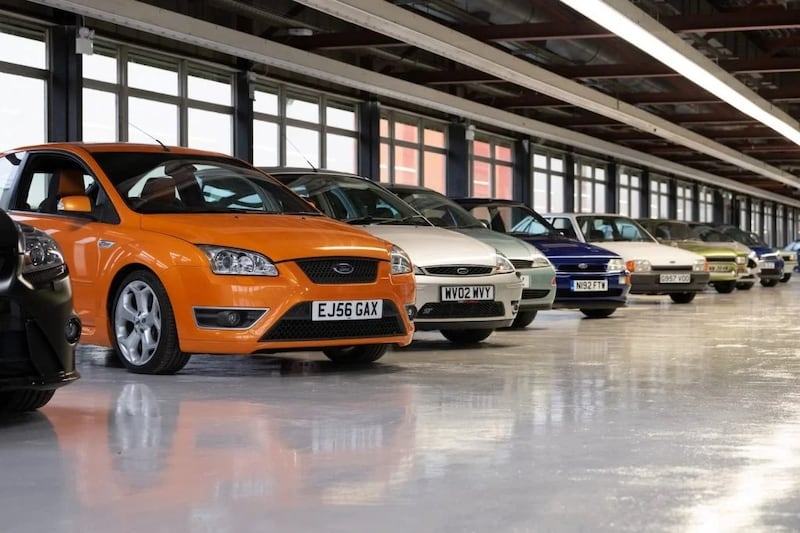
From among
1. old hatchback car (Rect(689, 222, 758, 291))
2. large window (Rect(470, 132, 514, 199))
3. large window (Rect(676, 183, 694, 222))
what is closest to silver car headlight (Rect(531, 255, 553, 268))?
old hatchback car (Rect(689, 222, 758, 291))

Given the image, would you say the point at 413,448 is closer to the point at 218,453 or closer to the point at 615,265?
the point at 218,453

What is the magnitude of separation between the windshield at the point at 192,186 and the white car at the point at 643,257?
25.4ft

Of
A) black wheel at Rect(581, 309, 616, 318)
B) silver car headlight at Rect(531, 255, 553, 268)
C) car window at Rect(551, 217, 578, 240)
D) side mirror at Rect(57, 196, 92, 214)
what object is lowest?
black wheel at Rect(581, 309, 616, 318)

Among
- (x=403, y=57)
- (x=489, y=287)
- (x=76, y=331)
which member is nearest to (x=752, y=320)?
(x=489, y=287)

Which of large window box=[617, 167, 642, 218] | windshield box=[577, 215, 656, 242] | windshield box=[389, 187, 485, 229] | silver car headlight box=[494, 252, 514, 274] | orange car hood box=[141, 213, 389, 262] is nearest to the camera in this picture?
orange car hood box=[141, 213, 389, 262]

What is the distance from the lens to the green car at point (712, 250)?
64.0 ft

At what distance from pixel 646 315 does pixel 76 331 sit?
9.39m

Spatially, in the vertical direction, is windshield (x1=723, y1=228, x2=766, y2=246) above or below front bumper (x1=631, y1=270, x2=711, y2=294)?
above

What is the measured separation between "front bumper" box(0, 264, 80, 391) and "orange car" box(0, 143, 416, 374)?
1571mm

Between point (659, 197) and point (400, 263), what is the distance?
1532 inches

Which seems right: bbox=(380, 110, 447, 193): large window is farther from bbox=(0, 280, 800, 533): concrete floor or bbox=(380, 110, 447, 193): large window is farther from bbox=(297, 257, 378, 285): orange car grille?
bbox=(297, 257, 378, 285): orange car grille

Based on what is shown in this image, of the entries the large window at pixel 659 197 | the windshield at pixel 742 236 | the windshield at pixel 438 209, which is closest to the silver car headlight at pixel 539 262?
the windshield at pixel 438 209

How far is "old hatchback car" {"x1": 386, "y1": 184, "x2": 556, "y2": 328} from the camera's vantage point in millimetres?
10297

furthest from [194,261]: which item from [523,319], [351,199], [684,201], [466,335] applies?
[684,201]
